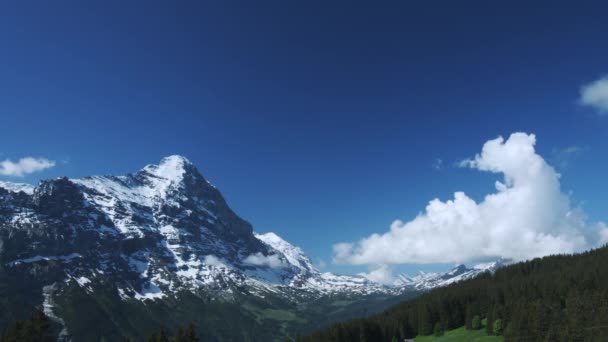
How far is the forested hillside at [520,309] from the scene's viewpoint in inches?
4373

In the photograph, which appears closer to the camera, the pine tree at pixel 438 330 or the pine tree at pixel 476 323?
the pine tree at pixel 476 323

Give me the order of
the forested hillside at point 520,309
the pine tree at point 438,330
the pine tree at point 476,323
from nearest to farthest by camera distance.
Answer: the forested hillside at point 520,309, the pine tree at point 476,323, the pine tree at point 438,330

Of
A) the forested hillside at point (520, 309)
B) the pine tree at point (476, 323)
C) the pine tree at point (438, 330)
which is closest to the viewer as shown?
the forested hillside at point (520, 309)

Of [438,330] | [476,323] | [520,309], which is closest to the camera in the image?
[520,309]

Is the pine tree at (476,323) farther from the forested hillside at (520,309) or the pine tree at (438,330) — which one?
the pine tree at (438,330)

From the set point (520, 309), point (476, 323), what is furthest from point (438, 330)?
point (520, 309)

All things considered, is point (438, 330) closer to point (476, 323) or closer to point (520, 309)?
point (476, 323)

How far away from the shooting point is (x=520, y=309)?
123812mm

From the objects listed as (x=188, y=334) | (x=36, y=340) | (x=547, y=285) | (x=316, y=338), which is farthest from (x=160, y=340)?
(x=547, y=285)

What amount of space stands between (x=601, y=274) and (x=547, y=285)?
58.7 ft

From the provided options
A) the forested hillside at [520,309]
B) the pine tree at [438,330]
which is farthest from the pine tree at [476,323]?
the pine tree at [438,330]

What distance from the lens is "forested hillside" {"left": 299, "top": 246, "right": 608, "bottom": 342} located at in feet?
364

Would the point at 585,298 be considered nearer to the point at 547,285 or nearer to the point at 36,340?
the point at 547,285

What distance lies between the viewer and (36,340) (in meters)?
92.9
